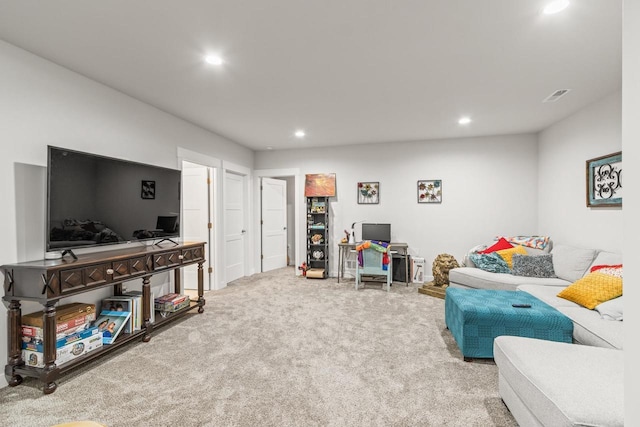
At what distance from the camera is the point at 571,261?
132 inches

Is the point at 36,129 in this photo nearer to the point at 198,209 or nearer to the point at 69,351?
the point at 69,351

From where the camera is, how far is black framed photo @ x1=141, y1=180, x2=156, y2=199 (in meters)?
3.06

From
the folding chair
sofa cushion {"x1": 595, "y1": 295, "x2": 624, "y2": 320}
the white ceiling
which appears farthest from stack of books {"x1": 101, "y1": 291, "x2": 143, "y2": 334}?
sofa cushion {"x1": 595, "y1": 295, "x2": 624, "y2": 320}

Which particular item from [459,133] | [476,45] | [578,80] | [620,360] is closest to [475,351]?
[620,360]

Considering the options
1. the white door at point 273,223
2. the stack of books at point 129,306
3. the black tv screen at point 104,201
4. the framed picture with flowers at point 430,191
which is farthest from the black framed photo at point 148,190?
the framed picture with flowers at point 430,191

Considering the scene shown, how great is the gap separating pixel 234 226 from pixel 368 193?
2.50 m

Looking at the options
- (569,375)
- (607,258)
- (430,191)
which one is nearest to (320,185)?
(430,191)

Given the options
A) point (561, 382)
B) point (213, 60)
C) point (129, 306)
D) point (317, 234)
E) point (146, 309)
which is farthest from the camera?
point (317, 234)

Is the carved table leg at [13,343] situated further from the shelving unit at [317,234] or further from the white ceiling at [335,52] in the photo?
the shelving unit at [317,234]

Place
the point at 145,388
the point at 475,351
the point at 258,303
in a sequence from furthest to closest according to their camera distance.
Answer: the point at 258,303
the point at 475,351
the point at 145,388

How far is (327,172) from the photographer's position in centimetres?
572

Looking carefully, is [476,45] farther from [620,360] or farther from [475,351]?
[475,351]

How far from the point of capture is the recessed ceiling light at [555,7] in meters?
1.75

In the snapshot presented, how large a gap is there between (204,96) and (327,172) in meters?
2.91
